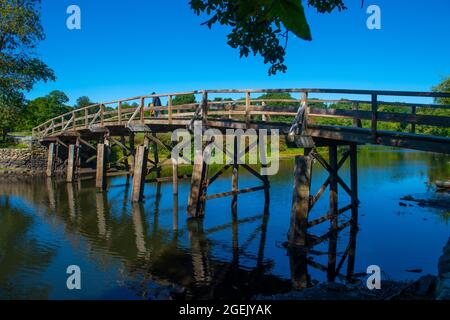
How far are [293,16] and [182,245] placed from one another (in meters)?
9.90

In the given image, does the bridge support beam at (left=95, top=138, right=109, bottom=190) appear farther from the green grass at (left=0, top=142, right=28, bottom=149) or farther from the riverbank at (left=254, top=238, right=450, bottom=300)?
the riverbank at (left=254, top=238, right=450, bottom=300)

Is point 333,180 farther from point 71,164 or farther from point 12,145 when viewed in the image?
point 12,145

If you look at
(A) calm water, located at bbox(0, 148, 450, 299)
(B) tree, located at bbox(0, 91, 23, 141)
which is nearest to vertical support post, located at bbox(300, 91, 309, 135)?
(A) calm water, located at bbox(0, 148, 450, 299)

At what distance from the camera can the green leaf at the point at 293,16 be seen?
4.20 feet

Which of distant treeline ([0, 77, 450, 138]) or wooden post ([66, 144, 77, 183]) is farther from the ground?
distant treeline ([0, 77, 450, 138])

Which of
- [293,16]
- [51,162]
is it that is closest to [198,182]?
[293,16]

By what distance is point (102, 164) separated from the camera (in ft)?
65.0

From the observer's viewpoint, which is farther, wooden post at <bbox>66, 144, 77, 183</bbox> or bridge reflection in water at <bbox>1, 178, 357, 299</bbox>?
wooden post at <bbox>66, 144, 77, 183</bbox>

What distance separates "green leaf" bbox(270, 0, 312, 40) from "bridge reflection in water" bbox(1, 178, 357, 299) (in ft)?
21.7

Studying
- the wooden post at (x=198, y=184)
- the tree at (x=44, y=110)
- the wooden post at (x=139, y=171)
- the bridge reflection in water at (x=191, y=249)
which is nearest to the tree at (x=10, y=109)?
the bridge reflection in water at (x=191, y=249)

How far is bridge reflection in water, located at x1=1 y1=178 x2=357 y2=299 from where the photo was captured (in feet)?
26.1
